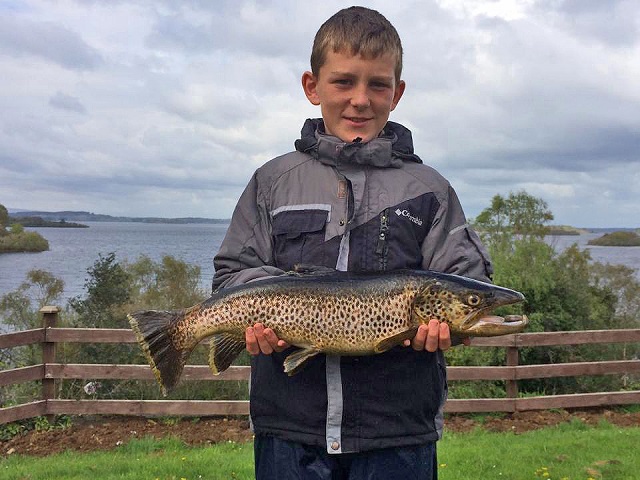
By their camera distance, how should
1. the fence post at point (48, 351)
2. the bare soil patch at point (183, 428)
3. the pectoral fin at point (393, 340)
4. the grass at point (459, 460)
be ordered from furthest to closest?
the fence post at point (48, 351) → the bare soil patch at point (183, 428) → the grass at point (459, 460) → the pectoral fin at point (393, 340)

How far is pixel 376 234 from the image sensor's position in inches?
120

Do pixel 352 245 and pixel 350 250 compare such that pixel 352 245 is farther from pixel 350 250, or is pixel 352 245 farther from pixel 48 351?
pixel 48 351

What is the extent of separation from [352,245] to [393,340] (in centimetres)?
53

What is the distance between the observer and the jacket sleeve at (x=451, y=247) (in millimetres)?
3102

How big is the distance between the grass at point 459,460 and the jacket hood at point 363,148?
508 cm

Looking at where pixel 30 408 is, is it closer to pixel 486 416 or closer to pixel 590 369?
pixel 486 416

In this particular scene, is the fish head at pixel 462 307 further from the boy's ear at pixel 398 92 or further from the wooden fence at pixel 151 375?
the wooden fence at pixel 151 375

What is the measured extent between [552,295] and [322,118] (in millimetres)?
10602

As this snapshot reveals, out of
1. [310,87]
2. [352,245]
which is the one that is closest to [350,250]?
[352,245]

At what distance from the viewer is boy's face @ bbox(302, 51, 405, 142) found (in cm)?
316

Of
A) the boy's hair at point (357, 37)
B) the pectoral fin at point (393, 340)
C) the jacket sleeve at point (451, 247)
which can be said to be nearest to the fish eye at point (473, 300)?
the jacket sleeve at point (451, 247)

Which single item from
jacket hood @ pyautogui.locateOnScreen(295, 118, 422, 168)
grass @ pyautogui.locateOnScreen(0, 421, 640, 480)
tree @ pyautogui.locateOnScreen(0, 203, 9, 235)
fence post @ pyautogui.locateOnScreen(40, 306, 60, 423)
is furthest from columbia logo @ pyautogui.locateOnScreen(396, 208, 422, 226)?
tree @ pyautogui.locateOnScreen(0, 203, 9, 235)

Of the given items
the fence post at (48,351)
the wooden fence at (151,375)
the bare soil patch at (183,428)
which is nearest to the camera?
the bare soil patch at (183,428)

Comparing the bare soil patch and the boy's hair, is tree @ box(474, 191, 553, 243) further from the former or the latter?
the boy's hair
